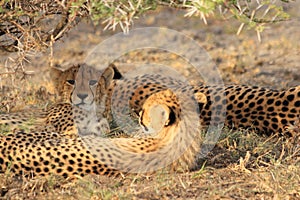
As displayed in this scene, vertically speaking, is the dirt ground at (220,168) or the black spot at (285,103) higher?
the black spot at (285,103)

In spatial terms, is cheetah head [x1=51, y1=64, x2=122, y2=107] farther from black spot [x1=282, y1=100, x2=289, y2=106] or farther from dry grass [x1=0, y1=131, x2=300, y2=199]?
black spot [x1=282, y1=100, x2=289, y2=106]

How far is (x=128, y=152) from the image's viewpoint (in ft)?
14.1

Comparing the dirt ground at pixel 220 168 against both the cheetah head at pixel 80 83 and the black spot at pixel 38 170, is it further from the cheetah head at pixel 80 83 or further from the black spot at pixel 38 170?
the cheetah head at pixel 80 83

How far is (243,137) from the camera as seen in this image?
4949mm

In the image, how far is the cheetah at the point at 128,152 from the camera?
4137 mm

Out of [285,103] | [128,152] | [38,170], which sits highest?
[285,103]

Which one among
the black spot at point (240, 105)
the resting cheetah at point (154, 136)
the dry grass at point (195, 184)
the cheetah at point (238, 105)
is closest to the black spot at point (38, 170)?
the resting cheetah at point (154, 136)

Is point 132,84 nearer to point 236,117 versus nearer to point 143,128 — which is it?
point 236,117

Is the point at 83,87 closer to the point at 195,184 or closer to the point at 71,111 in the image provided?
the point at 71,111

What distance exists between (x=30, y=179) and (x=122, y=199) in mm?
721

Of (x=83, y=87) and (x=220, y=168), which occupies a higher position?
(x=83, y=87)

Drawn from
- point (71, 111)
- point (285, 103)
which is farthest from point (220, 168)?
point (71, 111)

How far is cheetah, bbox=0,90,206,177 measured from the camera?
4.14m

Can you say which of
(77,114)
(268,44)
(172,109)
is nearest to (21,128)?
(77,114)
